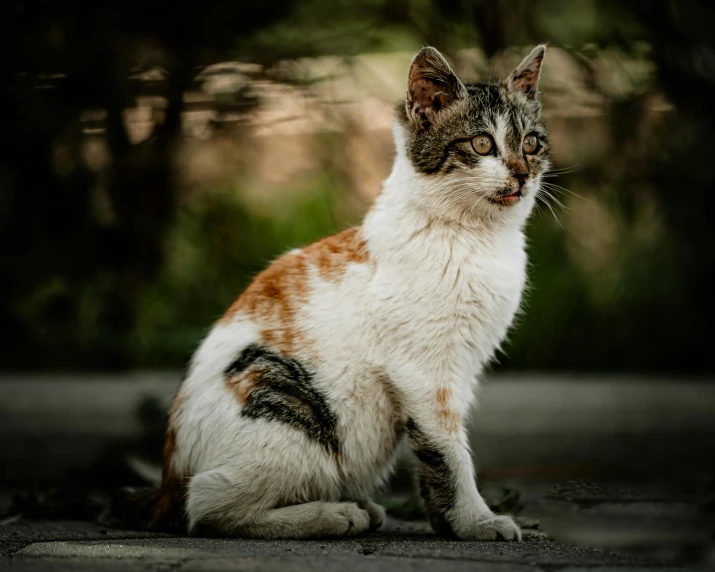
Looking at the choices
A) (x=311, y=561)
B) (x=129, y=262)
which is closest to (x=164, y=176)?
(x=129, y=262)

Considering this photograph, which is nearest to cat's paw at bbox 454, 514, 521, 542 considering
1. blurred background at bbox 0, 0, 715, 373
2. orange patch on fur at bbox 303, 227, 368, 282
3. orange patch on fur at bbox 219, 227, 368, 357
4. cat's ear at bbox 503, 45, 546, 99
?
orange patch on fur at bbox 219, 227, 368, 357

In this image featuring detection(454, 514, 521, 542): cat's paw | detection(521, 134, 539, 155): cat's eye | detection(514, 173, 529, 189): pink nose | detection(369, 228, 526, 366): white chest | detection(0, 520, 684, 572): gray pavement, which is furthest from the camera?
detection(521, 134, 539, 155): cat's eye

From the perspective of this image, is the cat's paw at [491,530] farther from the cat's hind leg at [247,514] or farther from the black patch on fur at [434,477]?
the cat's hind leg at [247,514]

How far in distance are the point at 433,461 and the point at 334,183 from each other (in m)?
3.98

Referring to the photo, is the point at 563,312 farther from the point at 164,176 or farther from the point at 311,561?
the point at 311,561

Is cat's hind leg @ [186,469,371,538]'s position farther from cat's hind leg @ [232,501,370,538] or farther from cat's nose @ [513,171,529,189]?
cat's nose @ [513,171,529,189]

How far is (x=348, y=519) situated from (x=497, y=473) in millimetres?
1553

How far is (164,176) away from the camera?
5734mm

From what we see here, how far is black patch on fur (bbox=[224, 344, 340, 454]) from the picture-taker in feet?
8.63

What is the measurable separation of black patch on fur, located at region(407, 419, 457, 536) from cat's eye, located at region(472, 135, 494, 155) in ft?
3.25

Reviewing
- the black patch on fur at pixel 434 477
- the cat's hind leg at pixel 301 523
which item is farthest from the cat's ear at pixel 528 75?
the cat's hind leg at pixel 301 523

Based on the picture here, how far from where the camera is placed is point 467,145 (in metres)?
2.83

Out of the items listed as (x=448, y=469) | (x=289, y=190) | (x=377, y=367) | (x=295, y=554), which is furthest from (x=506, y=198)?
(x=289, y=190)

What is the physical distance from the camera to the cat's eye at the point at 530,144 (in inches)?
115
